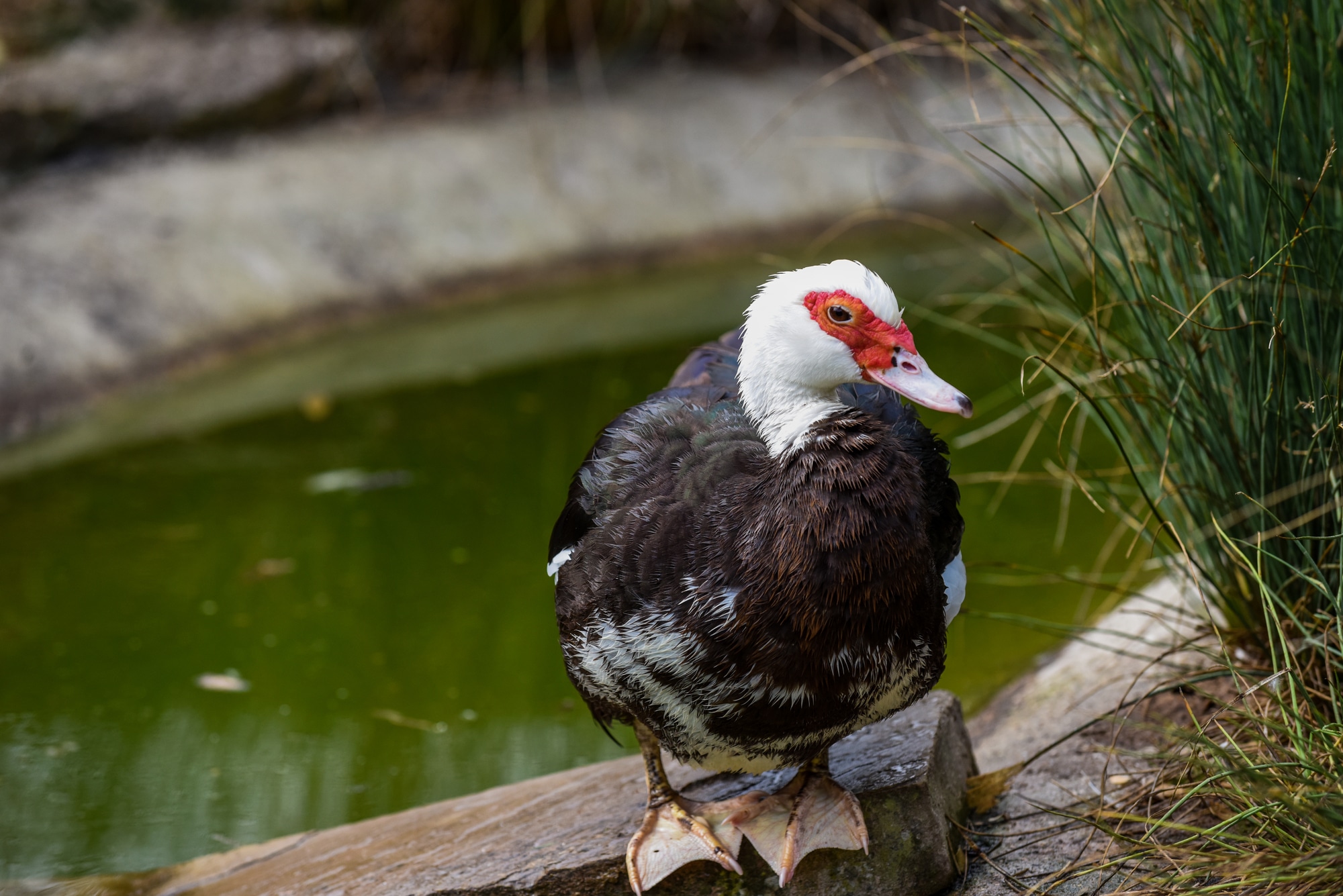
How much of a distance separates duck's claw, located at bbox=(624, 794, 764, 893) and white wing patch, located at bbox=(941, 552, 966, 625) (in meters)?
0.60

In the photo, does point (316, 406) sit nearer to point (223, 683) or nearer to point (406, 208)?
point (406, 208)

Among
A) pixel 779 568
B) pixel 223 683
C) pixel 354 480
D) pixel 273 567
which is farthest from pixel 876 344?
pixel 354 480

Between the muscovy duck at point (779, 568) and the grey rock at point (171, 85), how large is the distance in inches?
189

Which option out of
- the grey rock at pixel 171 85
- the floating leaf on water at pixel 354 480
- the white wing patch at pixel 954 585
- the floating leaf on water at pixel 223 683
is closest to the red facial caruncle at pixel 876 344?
the white wing patch at pixel 954 585

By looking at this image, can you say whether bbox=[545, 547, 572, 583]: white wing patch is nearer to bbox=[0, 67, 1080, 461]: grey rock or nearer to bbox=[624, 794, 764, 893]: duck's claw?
bbox=[624, 794, 764, 893]: duck's claw

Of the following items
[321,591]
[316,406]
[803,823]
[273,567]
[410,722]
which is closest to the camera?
[803,823]

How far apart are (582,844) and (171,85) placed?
5236mm

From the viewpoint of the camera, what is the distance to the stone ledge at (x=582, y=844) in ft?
8.59

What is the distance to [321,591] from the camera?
13.6ft

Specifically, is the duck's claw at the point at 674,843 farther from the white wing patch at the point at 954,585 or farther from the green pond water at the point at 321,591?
the green pond water at the point at 321,591

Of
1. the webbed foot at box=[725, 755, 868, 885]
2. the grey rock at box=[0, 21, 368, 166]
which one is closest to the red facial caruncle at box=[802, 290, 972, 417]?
the webbed foot at box=[725, 755, 868, 885]

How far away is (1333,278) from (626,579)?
1468 millimetres

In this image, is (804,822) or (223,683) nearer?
Answer: (804,822)

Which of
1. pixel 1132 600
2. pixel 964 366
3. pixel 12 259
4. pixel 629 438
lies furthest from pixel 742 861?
pixel 12 259
